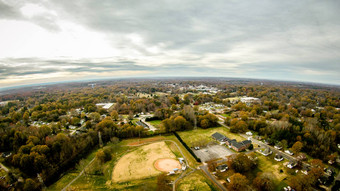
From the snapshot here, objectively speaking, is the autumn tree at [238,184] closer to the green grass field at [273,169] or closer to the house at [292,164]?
the green grass field at [273,169]

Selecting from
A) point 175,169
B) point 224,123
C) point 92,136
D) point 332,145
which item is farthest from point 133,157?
point 332,145

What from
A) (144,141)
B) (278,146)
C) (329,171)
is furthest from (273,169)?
(144,141)

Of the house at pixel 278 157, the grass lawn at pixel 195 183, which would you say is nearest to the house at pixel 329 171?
the house at pixel 278 157

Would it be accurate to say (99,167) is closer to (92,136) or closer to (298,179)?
(92,136)

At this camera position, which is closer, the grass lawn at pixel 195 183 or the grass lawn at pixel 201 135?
the grass lawn at pixel 195 183

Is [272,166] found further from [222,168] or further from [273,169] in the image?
[222,168]

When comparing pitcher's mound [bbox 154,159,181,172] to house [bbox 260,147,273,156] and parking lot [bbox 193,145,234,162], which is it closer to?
parking lot [bbox 193,145,234,162]
